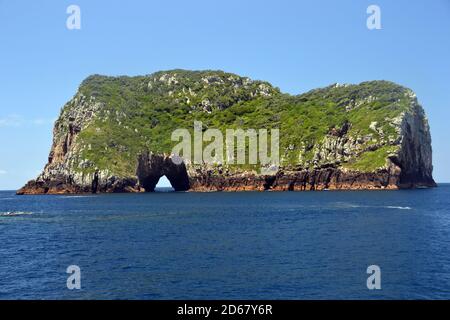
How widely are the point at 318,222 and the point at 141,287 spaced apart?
48.6m

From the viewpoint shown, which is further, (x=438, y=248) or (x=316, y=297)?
(x=438, y=248)

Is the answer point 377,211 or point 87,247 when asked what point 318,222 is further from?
point 87,247

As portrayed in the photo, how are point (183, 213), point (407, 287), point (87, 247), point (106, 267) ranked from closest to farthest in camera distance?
point (407, 287), point (106, 267), point (87, 247), point (183, 213)

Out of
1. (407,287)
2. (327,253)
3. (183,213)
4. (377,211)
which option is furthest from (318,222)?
(407,287)

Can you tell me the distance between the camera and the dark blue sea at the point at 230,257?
1458 inches

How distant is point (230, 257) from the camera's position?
50.4 metres

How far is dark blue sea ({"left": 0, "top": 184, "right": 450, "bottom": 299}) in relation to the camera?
37.0 metres

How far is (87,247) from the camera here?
5884cm

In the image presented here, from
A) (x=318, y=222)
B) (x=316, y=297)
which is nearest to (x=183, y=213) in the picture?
(x=318, y=222)

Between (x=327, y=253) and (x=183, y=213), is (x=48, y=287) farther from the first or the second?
(x=183, y=213)

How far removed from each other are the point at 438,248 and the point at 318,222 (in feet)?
90.5

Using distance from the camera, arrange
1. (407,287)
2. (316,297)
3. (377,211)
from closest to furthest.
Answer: (316,297), (407,287), (377,211)
